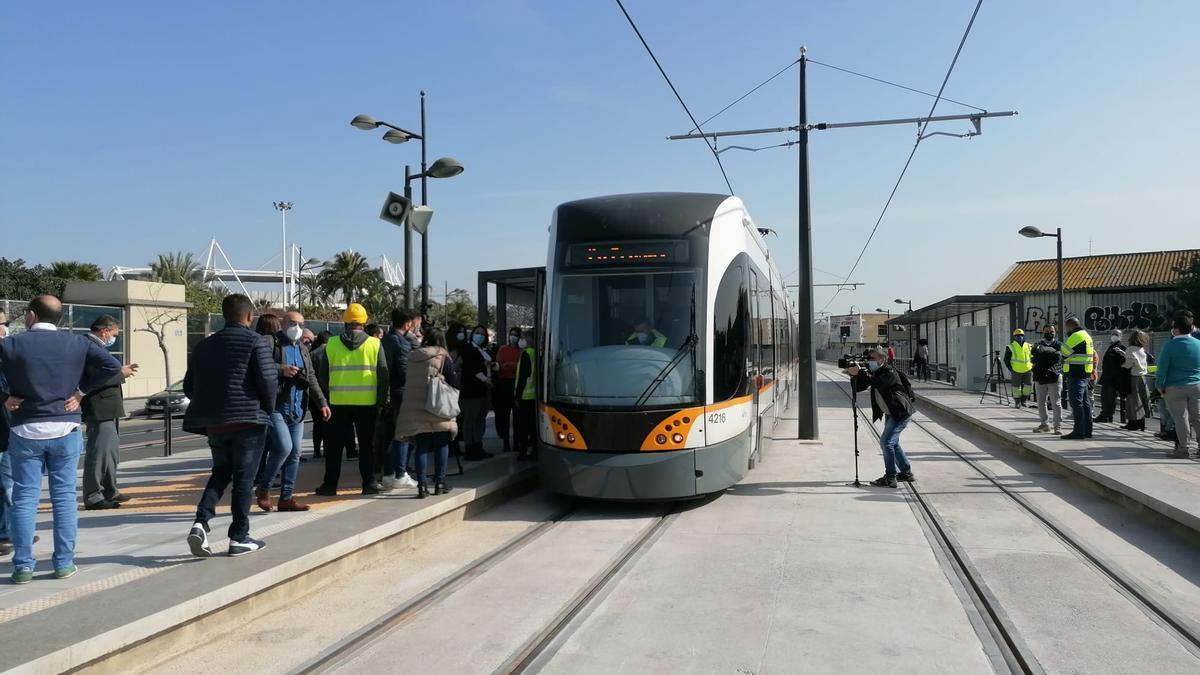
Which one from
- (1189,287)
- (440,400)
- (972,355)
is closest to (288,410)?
(440,400)

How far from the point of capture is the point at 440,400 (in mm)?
7965

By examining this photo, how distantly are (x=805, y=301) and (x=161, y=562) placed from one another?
1118 cm

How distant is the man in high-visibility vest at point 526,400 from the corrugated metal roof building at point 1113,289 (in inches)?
1543

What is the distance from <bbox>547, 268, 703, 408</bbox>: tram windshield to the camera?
8.37 m

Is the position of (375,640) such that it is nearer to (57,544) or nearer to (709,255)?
(57,544)

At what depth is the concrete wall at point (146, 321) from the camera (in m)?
34.1

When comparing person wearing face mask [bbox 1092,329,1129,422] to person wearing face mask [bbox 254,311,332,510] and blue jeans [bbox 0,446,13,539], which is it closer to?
person wearing face mask [bbox 254,311,332,510]

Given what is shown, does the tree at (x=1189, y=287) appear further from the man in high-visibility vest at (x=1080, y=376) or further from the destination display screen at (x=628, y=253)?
the destination display screen at (x=628, y=253)

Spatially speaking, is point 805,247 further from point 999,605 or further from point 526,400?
point 999,605

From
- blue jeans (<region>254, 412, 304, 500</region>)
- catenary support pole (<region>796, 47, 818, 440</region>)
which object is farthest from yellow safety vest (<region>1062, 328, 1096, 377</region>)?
blue jeans (<region>254, 412, 304, 500</region>)

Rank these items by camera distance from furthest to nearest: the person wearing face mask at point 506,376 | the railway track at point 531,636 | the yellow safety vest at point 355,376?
the person wearing face mask at point 506,376 → the yellow safety vest at point 355,376 → the railway track at point 531,636

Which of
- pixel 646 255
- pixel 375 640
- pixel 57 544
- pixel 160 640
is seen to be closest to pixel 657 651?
pixel 375 640

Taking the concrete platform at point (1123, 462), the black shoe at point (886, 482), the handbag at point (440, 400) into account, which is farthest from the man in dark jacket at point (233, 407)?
the concrete platform at point (1123, 462)

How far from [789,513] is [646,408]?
176 cm
